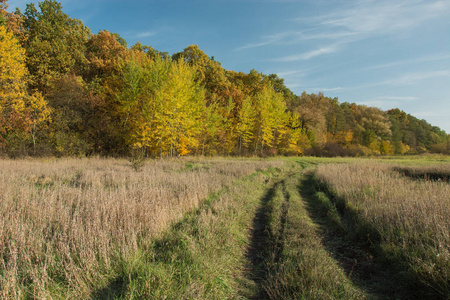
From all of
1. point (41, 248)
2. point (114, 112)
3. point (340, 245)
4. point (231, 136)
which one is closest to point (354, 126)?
point (231, 136)

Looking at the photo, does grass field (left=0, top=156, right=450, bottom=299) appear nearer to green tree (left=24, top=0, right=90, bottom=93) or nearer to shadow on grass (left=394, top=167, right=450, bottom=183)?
shadow on grass (left=394, top=167, right=450, bottom=183)

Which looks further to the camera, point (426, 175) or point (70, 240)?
point (426, 175)

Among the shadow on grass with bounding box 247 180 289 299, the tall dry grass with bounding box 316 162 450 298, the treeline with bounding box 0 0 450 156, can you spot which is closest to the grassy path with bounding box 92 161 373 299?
the shadow on grass with bounding box 247 180 289 299

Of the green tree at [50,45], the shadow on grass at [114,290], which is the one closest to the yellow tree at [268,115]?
the green tree at [50,45]

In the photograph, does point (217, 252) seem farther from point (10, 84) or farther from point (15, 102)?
point (15, 102)

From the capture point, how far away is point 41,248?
3.72 m

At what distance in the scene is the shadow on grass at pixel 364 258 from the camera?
145 inches

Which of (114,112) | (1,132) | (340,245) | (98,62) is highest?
(98,62)

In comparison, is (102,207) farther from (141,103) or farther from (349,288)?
(141,103)

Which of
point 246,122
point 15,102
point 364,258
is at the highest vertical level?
point 246,122

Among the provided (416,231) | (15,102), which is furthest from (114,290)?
(15,102)

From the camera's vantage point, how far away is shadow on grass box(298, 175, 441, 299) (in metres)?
3.68

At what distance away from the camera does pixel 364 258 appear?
16.1 ft

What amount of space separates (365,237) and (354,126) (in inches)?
2549
